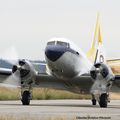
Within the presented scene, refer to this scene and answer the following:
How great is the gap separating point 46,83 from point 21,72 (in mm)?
2744

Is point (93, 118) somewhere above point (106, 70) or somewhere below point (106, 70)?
below

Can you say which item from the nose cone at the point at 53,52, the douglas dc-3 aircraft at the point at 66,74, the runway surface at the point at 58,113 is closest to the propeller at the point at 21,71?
the douglas dc-3 aircraft at the point at 66,74

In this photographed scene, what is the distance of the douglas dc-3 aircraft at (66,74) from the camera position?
31.8 m

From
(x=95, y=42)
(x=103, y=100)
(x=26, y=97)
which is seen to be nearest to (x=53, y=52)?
(x=26, y=97)

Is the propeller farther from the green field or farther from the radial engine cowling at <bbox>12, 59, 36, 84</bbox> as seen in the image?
the green field

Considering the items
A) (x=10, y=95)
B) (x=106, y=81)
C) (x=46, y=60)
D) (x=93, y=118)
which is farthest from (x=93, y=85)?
(x=10, y=95)

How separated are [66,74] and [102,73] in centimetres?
243

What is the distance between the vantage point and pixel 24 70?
33.0 meters

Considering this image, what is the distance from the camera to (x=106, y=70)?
3156cm

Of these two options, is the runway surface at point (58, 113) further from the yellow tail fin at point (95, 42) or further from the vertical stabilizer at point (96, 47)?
the yellow tail fin at point (95, 42)

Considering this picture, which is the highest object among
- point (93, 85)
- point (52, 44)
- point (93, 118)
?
point (52, 44)

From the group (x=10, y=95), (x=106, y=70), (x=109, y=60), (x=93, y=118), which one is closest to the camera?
(x=93, y=118)

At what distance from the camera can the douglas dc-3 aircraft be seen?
104 feet

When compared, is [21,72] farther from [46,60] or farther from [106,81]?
[106,81]
